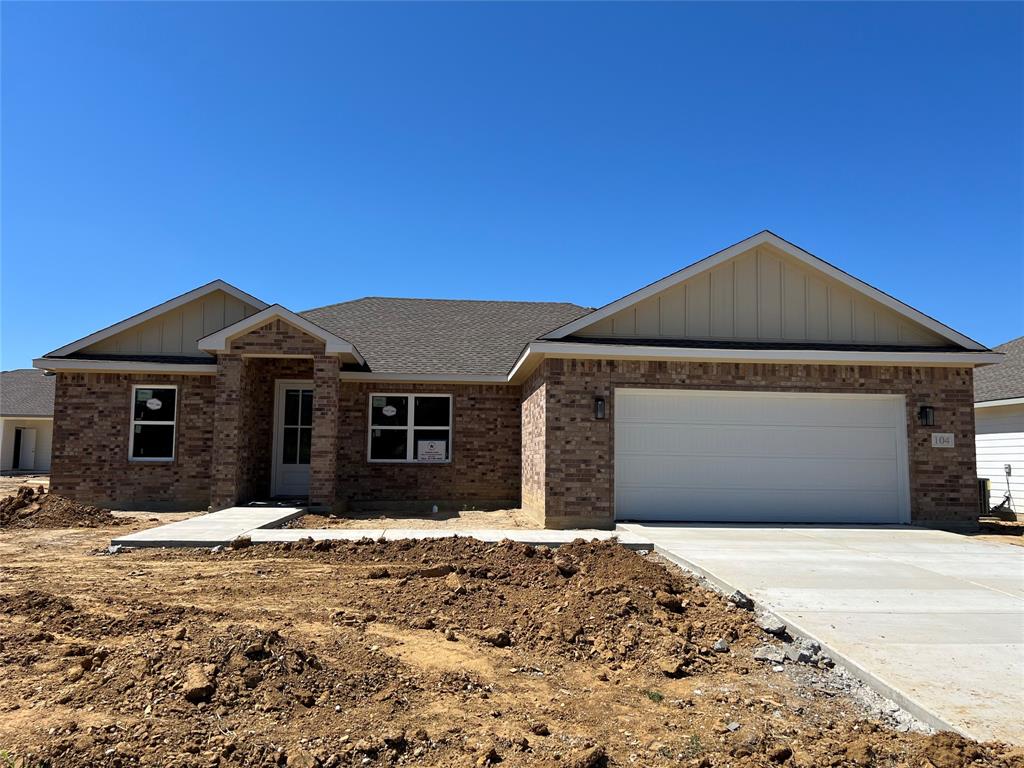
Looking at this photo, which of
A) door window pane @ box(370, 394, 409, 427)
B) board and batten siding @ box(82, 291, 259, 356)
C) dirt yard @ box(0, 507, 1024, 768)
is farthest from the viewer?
door window pane @ box(370, 394, 409, 427)

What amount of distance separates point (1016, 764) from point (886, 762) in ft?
1.97

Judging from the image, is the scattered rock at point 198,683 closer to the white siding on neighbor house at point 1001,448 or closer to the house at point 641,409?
the house at point 641,409

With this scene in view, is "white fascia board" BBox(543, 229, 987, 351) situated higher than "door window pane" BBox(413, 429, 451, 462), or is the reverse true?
"white fascia board" BBox(543, 229, 987, 351)

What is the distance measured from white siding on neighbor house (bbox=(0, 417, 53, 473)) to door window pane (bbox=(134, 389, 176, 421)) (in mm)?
19830

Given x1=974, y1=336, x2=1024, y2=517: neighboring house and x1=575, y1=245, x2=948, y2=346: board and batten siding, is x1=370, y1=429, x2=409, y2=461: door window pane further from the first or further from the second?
x1=974, y1=336, x2=1024, y2=517: neighboring house

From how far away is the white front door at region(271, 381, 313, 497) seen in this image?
52.2 feet

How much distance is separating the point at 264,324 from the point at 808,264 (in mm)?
10974

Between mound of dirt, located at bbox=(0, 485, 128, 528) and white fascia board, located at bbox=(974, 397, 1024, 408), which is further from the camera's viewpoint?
white fascia board, located at bbox=(974, 397, 1024, 408)

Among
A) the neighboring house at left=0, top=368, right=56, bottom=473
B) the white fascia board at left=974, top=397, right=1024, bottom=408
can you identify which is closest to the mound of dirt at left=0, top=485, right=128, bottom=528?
the white fascia board at left=974, top=397, right=1024, bottom=408

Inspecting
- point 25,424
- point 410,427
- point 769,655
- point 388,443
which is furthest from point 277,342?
point 25,424

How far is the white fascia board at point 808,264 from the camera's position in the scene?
12586 mm

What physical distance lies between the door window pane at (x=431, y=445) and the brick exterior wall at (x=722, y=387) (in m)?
3.28

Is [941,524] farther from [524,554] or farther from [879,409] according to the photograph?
[524,554]

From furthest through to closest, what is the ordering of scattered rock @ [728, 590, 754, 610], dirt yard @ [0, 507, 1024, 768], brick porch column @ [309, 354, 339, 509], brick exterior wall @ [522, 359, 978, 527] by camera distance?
1. brick porch column @ [309, 354, 339, 509]
2. brick exterior wall @ [522, 359, 978, 527]
3. scattered rock @ [728, 590, 754, 610]
4. dirt yard @ [0, 507, 1024, 768]
